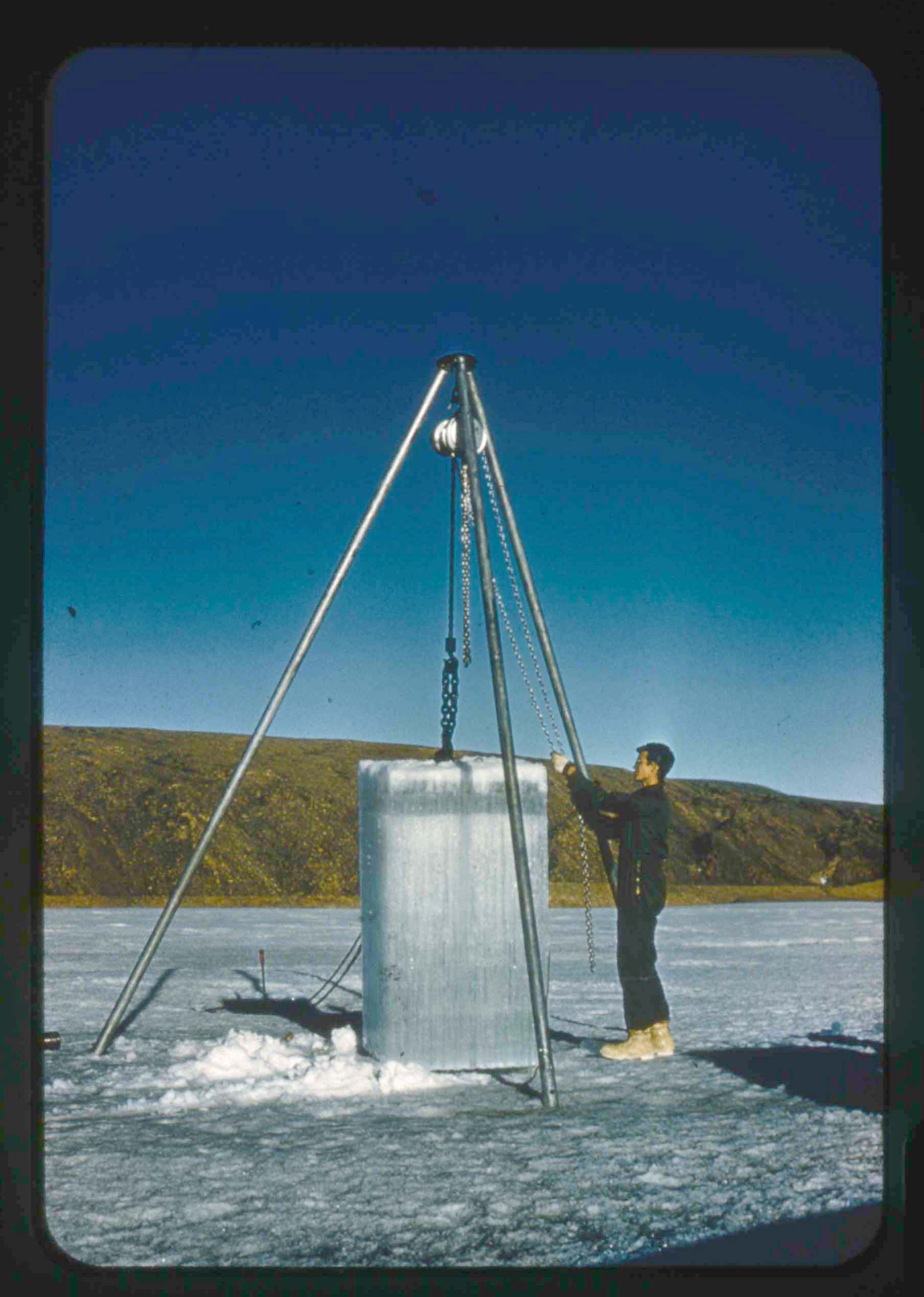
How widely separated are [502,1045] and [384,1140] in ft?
3.75

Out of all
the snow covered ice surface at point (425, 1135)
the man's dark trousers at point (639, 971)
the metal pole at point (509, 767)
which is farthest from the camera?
the man's dark trousers at point (639, 971)

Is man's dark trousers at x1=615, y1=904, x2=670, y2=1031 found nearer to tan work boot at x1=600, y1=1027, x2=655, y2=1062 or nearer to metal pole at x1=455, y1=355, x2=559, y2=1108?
tan work boot at x1=600, y1=1027, x2=655, y2=1062

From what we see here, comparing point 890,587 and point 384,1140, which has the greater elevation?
point 890,587

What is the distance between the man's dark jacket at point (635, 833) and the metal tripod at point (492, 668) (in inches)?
8.7

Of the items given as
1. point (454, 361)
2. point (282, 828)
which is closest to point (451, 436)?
point (454, 361)

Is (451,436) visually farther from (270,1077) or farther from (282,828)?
(282,828)

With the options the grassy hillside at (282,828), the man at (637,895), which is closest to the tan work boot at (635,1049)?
the man at (637,895)

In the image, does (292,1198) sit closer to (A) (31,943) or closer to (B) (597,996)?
(A) (31,943)

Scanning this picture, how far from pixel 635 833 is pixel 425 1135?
1.74m

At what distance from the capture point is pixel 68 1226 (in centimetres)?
280

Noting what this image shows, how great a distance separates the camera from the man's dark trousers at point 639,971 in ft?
16.3

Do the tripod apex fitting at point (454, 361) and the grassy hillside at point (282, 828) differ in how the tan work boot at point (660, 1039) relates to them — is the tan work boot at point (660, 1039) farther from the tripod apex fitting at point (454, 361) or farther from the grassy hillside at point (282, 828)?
the grassy hillside at point (282, 828)

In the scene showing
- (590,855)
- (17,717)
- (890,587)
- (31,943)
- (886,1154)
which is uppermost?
(890,587)

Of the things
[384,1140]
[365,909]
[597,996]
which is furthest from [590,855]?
[384,1140]
